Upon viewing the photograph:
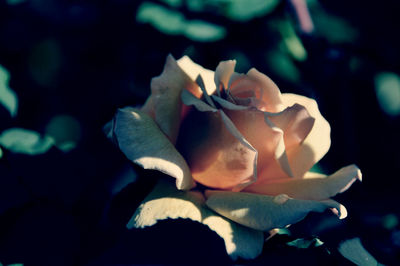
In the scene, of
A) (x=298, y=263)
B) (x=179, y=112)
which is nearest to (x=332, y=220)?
(x=298, y=263)

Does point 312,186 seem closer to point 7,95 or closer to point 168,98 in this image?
point 168,98

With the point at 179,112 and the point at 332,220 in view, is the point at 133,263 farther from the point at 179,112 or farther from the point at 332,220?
the point at 332,220

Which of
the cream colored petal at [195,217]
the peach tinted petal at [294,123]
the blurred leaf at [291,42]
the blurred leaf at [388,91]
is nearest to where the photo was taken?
the cream colored petal at [195,217]

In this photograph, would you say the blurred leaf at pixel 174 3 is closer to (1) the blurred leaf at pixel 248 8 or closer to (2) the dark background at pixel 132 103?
(2) the dark background at pixel 132 103

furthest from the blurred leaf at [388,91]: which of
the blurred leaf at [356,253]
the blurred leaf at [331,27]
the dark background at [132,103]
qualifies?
the blurred leaf at [356,253]

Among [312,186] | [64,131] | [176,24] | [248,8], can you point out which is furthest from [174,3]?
[312,186]

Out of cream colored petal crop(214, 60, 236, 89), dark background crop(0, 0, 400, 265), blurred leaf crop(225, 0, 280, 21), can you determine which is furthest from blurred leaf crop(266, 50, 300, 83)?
cream colored petal crop(214, 60, 236, 89)

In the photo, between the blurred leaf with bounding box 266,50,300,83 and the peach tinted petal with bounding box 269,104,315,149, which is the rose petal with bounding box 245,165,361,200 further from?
the blurred leaf with bounding box 266,50,300,83
